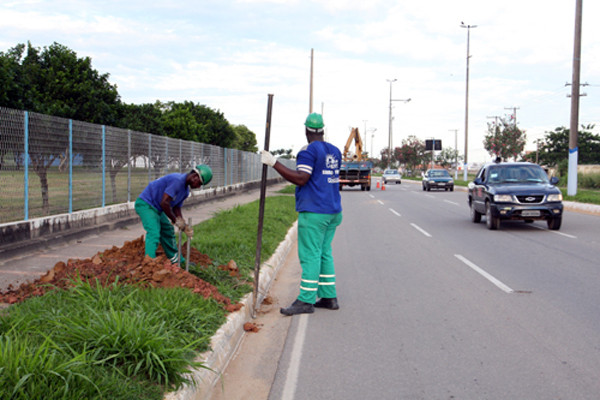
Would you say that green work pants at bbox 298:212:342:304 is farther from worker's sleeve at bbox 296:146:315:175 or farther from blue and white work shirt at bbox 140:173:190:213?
blue and white work shirt at bbox 140:173:190:213

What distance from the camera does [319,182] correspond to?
6.06m

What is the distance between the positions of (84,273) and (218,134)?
58492mm

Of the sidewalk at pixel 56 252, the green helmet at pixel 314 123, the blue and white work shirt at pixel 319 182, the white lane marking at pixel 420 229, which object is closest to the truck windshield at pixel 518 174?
the white lane marking at pixel 420 229

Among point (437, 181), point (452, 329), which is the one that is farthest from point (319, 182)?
point (437, 181)

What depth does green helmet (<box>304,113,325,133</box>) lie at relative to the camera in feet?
20.5

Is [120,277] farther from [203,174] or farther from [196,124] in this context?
[196,124]

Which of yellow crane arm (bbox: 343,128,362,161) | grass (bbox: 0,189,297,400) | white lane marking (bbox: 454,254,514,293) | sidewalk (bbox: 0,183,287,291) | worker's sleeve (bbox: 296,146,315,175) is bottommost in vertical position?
white lane marking (bbox: 454,254,514,293)

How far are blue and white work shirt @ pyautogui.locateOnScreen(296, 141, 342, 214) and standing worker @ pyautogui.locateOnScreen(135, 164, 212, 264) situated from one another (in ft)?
3.69

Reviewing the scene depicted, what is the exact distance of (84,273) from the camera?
5.88 metres

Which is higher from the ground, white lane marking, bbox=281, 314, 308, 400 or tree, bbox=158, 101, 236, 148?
tree, bbox=158, 101, 236, 148

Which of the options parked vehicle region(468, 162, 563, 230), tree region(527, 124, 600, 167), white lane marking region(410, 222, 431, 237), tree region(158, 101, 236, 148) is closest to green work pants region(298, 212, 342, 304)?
white lane marking region(410, 222, 431, 237)

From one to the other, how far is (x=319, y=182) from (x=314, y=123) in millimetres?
679

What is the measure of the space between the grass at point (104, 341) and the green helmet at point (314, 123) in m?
1.95

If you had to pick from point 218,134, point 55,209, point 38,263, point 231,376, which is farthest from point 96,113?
point 218,134
